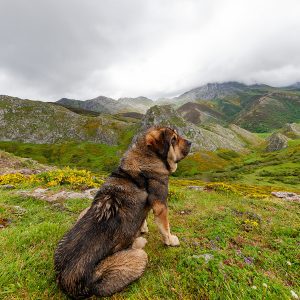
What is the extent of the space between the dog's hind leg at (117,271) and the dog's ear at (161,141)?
2.83 meters

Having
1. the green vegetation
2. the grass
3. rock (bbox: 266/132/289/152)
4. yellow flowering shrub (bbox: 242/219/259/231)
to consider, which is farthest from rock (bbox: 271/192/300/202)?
rock (bbox: 266/132/289/152)

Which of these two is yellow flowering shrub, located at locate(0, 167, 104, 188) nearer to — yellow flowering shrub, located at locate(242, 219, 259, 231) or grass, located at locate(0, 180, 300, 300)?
grass, located at locate(0, 180, 300, 300)

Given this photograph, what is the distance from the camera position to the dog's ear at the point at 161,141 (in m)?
7.23

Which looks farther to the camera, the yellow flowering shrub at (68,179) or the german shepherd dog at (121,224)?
the yellow flowering shrub at (68,179)

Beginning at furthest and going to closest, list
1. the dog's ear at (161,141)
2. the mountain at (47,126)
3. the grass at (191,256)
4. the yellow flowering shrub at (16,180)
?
1. the mountain at (47,126)
2. the yellow flowering shrub at (16,180)
3. the dog's ear at (161,141)
4. the grass at (191,256)

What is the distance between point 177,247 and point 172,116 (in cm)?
15467

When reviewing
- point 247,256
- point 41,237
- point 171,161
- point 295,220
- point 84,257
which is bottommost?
point 295,220

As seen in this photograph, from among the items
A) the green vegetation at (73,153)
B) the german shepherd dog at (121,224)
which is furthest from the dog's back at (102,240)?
the green vegetation at (73,153)

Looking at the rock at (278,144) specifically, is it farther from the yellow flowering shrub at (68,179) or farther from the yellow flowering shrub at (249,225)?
the yellow flowering shrub at (249,225)

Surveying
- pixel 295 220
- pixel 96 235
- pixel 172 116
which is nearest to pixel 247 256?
pixel 96 235

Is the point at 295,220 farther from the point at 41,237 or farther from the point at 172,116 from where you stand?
the point at 172,116

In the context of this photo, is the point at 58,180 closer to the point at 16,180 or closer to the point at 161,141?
the point at 16,180

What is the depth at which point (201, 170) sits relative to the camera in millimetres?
124438

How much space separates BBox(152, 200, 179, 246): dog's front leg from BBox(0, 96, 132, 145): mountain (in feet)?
467
